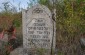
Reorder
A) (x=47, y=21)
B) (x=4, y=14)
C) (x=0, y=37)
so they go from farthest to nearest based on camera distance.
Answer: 1. (x=4, y=14)
2. (x=0, y=37)
3. (x=47, y=21)

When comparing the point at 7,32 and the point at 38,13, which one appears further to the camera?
the point at 7,32

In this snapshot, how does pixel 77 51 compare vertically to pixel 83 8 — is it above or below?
below

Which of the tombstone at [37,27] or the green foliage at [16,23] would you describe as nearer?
the tombstone at [37,27]

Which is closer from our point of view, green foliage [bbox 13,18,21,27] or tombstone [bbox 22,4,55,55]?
tombstone [bbox 22,4,55,55]

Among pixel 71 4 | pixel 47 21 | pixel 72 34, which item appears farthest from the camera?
pixel 47 21

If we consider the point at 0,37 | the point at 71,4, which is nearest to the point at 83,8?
the point at 71,4

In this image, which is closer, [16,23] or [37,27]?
[37,27]

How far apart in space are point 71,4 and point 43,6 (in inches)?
55.0

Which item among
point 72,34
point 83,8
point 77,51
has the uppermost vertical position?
point 83,8

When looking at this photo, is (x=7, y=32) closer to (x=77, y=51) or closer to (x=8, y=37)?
(x=8, y=37)

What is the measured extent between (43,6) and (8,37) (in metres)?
1.51

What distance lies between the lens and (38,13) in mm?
7559

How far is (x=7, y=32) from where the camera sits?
8.52m

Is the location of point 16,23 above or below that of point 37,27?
below
